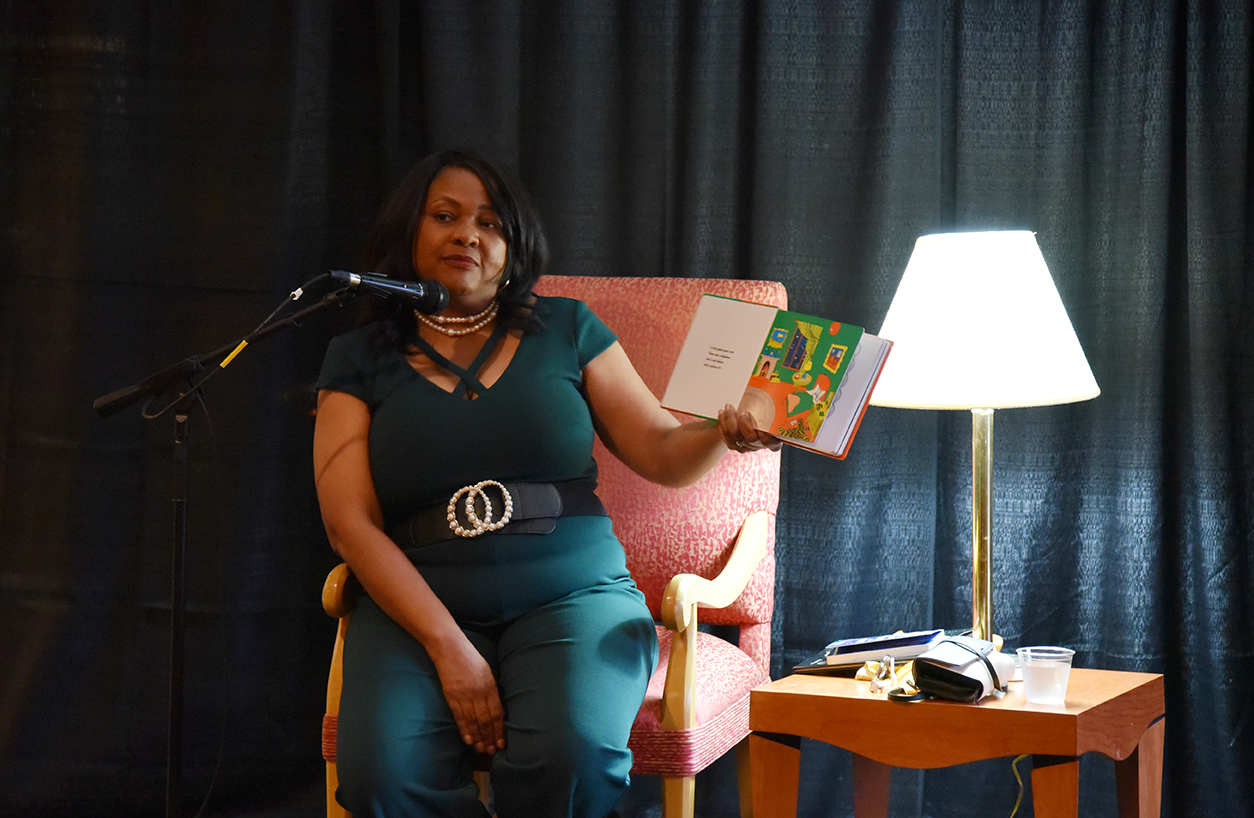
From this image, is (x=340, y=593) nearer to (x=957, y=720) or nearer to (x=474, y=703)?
(x=474, y=703)

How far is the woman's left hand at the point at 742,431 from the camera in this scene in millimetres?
1594

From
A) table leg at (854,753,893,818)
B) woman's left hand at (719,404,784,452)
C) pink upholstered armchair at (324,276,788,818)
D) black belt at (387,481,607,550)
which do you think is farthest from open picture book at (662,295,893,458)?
table leg at (854,753,893,818)

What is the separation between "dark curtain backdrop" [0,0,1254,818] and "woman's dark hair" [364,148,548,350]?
56cm

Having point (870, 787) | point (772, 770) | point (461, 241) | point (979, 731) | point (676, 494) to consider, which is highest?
point (461, 241)

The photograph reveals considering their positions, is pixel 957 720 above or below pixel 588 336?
below

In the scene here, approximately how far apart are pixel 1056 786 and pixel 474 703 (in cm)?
80

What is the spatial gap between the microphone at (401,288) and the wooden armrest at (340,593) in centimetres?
46

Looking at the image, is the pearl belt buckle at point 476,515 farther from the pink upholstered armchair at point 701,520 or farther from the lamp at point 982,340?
the lamp at point 982,340

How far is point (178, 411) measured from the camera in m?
1.59

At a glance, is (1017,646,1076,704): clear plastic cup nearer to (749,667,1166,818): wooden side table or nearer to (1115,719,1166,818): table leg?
Result: (749,667,1166,818): wooden side table

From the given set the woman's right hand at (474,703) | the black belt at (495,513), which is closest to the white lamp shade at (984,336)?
the black belt at (495,513)

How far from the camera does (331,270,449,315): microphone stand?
5.06ft

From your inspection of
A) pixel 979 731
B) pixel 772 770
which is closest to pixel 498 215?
pixel 772 770

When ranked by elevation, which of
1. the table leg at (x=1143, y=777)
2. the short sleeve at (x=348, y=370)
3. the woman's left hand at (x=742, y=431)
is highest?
the short sleeve at (x=348, y=370)
